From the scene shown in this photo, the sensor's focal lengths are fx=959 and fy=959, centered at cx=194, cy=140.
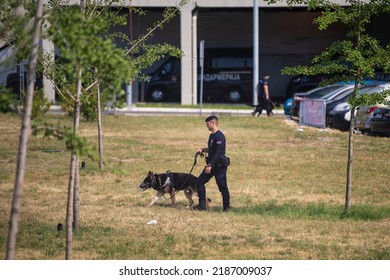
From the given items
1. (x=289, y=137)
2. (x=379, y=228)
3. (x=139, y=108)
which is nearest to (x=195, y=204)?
(x=379, y=228)

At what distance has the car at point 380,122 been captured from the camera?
28297 mm

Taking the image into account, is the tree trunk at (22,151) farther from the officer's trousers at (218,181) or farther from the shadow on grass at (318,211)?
the shadow on grass at (318,211)

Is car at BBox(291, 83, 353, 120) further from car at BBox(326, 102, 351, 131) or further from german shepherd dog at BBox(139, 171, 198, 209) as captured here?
german shepherd dog at BBox(139, 171, 198, 209)

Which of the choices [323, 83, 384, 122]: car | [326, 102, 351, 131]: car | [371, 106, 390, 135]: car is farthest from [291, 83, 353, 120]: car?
[371, 106, 390, 135]: car

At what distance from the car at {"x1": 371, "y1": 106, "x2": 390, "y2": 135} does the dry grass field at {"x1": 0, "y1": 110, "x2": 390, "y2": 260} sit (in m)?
0.36

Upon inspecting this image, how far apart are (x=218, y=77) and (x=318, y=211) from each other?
30813mm

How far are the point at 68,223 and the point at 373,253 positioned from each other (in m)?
3.81

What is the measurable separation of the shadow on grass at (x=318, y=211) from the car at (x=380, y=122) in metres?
12.5

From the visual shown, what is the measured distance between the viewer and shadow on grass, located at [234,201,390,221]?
593 inches

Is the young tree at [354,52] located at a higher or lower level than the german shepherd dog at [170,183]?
higher

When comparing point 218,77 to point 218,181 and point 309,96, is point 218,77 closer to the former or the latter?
point 309,96

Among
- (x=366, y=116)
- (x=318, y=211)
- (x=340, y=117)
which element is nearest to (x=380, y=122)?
(x=366, y=116)

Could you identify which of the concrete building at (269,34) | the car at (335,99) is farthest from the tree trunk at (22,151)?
the concrete building at (269,34)

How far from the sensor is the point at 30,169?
21.3 meters
